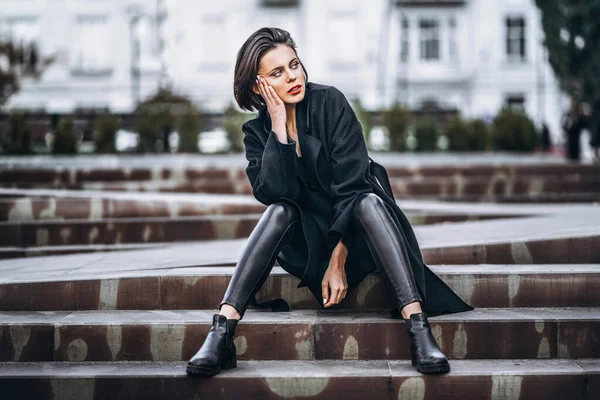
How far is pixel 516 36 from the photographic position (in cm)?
3359

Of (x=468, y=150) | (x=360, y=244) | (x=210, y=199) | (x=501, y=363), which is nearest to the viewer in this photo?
(x=501, y=363)

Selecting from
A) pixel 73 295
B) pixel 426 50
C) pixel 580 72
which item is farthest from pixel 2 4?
pixel 73 295

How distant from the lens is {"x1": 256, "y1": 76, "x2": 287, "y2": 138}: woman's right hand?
13.3 ft

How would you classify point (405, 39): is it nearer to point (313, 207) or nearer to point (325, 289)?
point (313, 207)

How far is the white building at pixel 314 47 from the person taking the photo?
1284 inches

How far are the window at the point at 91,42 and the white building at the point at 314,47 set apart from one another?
0.04 meters

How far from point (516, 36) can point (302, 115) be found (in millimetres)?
31183

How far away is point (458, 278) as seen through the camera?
13.8ft

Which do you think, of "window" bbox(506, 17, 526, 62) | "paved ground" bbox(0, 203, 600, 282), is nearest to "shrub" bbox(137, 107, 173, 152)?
"paved ground" bbox(0, 203, 600, 282)

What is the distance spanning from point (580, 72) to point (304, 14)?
16661mm

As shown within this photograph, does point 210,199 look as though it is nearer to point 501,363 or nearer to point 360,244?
point 360,244

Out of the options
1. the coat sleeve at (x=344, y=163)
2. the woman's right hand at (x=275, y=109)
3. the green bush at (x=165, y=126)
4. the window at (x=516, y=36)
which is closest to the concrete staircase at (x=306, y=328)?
the coat sleeve at (x=344, y=163)

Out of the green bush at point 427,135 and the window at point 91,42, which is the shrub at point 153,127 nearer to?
the green bush at point 427,135

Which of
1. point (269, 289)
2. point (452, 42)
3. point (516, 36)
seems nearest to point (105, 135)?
point (269, 289)
